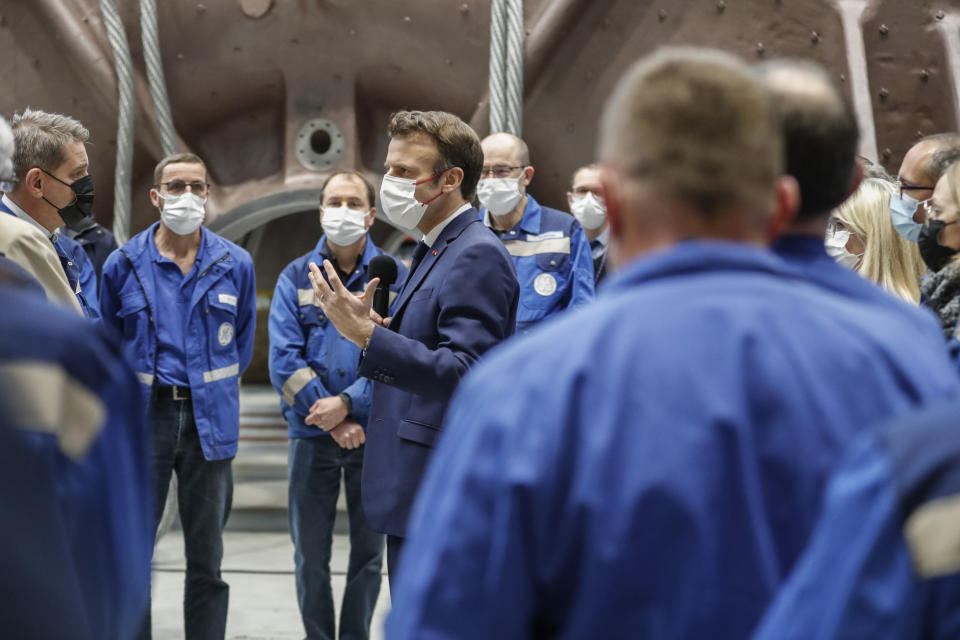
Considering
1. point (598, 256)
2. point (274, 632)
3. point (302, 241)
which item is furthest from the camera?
point (302, 241)

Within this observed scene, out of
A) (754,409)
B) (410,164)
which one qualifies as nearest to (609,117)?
(754,409)

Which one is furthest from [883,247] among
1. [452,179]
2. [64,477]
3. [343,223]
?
[64,477]

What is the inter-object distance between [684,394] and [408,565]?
320 mm

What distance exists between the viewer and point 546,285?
176 inches

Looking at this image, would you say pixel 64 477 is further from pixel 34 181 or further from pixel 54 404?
pixel 34 181

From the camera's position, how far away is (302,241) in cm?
882

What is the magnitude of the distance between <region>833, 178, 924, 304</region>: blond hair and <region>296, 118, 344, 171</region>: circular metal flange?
2871mm

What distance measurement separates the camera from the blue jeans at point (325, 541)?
12.8 ft

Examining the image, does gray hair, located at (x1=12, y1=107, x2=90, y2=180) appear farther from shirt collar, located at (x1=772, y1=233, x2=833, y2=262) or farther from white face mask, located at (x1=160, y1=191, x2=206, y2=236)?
shirt collar, located at (x1=772, y1=233, x2=833, y2=262)

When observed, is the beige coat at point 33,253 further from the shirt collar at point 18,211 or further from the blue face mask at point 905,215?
the blue face mask at point 905,215

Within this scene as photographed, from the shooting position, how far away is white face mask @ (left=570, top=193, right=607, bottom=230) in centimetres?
499

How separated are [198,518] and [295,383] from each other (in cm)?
58

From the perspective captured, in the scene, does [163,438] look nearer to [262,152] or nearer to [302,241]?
[262,152]

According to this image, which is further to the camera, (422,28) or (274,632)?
(422,28)
